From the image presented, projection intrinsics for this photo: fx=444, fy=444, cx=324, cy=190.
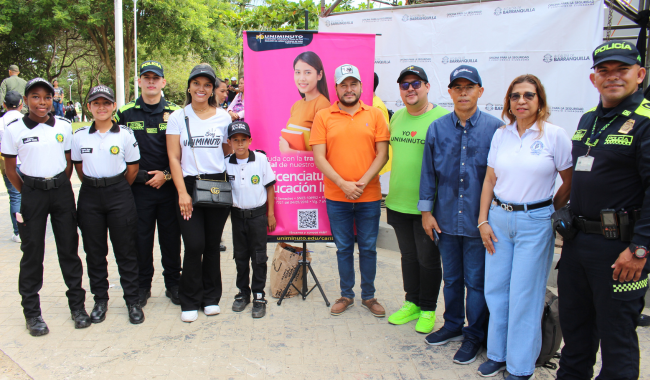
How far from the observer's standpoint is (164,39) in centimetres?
2177

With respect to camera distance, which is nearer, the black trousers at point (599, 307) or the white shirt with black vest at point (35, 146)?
the black trousers at point (599, 307)

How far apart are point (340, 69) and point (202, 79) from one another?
1.13 m

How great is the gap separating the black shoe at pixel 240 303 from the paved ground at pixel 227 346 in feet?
0.27

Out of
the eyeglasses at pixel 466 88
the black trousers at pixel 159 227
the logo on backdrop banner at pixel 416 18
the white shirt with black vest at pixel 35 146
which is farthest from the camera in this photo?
the logo on backdrop banner at pixel 416 18

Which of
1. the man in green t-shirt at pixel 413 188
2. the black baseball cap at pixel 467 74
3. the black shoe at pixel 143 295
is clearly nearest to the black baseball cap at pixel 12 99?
the black shoe at pixel 143 295

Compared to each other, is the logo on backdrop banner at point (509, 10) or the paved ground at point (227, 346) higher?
the logo on backdrop banner at point (509, 10)

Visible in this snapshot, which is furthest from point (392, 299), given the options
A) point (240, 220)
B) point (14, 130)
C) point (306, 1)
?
point (306, 1)

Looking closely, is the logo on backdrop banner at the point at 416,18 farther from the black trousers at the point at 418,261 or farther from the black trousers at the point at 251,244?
the black trousers at the point at 251,244

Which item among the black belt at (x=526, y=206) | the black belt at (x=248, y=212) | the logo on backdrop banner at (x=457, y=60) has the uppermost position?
the logo on backdrop banner at (x=457, y=60)

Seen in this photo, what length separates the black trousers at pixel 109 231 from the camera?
355 cm

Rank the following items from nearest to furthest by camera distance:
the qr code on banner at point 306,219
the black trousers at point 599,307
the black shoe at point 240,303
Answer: the black trousers at point 599,307, the black shoe at point 240,303, the qr code on banner at point 306,219

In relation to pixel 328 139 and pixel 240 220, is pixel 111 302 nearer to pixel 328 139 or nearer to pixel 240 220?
pixel 240 220

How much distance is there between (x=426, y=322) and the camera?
11.9 feet

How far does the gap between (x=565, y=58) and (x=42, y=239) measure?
546 centimetres
